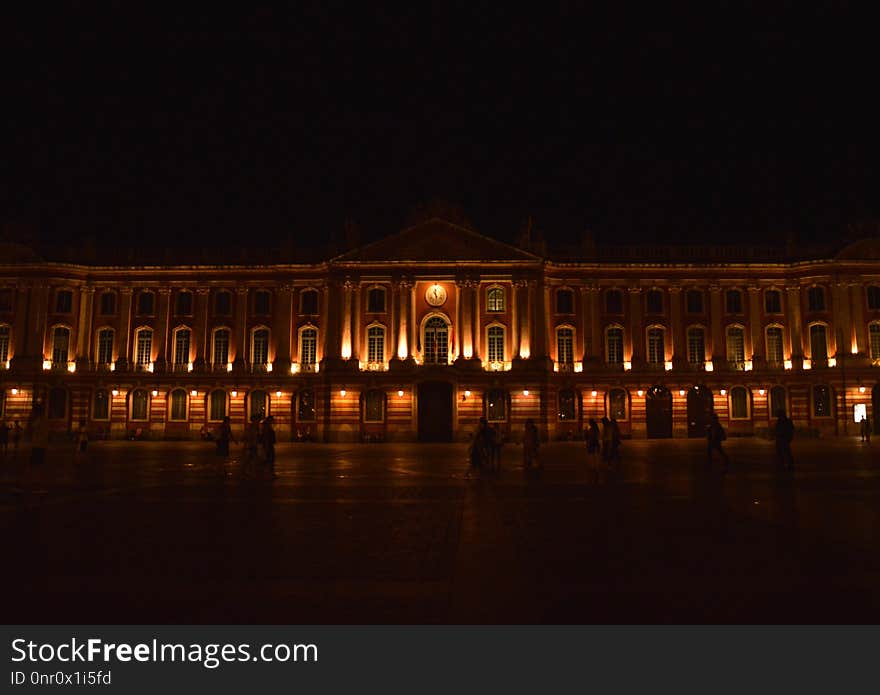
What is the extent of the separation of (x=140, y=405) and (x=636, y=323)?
35.9 metres

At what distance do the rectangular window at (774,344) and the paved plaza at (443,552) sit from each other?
35.3m

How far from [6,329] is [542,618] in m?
55.1

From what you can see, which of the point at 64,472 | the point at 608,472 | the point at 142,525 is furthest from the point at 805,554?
the point at 64,472

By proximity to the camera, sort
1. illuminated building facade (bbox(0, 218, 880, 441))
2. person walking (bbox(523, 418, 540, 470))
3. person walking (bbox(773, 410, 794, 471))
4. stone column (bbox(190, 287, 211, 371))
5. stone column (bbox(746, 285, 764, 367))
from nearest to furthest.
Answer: person walking (bbox(773, 410, 794, 471))
person walking (bbox(523, 418, 540, 470))
illuminated building facade (bbox(0, 218, 880, 441))
stone column (bbox(746, 285, 764, 367))
stone column (bbox(190, 287, 211, 371))

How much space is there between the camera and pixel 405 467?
25.1m

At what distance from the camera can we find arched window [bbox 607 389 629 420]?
49.9 meters

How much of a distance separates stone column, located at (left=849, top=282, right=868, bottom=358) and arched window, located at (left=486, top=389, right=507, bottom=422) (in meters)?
24.5

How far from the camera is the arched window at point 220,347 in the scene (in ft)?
171

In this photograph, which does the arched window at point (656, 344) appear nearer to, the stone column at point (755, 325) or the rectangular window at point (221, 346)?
the stone column at point (755, 325)

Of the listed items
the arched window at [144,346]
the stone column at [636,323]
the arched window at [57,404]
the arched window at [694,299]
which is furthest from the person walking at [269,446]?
the arched window at [694,299]

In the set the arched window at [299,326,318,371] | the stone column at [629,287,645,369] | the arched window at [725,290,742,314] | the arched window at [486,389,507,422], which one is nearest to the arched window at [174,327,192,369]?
the arched window at [299,326,318,371]

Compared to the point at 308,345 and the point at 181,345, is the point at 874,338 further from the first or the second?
the point at 181,345

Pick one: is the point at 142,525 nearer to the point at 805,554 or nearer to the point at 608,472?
the point at 805,554

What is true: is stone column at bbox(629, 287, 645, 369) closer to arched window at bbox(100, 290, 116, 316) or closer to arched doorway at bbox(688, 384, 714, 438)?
arched doorway at bbox(688, 384, 714, 438)
